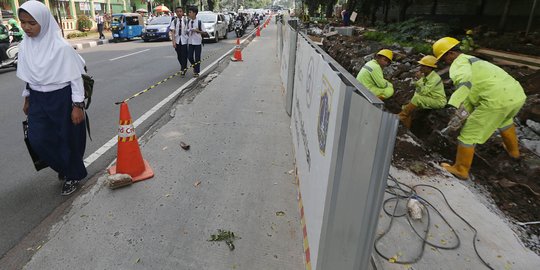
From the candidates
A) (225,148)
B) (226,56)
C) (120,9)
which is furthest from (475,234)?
(120,9)

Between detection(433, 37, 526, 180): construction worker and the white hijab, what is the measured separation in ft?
12.5

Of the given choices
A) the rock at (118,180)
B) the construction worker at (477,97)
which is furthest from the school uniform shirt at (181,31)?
the construction worker at (477,97)

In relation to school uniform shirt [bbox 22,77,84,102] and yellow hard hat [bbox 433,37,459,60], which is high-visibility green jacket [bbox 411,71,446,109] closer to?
yellow hard hat [bbox 433,37,459,60]

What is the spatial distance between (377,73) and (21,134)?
5.47 meters

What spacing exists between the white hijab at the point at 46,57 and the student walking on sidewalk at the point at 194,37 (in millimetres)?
6637

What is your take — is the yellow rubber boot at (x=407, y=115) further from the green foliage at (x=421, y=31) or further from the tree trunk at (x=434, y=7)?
the tree trunk at (x=434, y=7)

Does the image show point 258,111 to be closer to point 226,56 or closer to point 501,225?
point 501,225

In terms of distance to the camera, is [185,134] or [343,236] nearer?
[343,236]

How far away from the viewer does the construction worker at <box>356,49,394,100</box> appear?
17.3ft

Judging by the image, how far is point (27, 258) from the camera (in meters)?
2.75

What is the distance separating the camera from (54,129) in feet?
11.0

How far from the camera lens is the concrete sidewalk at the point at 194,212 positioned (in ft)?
9.10

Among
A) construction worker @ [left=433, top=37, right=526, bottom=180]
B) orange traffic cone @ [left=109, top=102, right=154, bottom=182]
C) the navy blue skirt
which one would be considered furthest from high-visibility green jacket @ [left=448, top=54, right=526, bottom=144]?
the navy blue skirt

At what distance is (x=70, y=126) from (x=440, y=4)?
58.9ft
